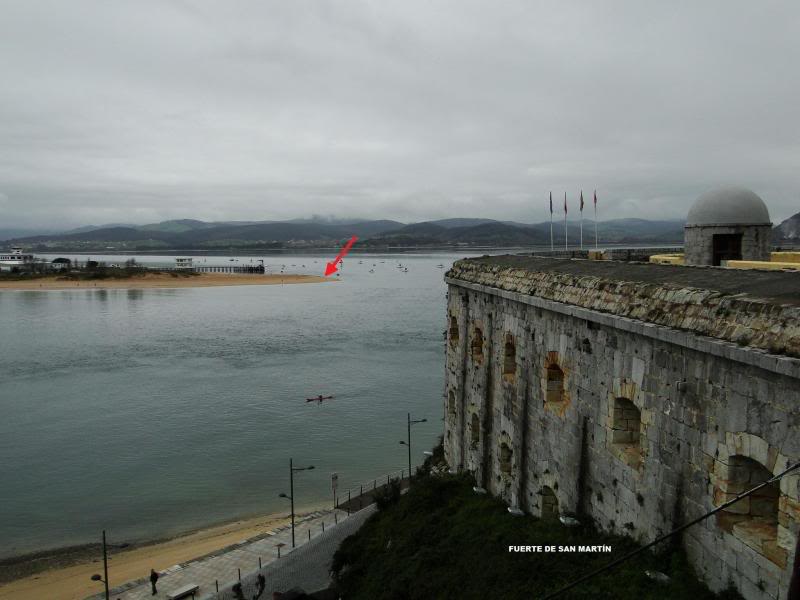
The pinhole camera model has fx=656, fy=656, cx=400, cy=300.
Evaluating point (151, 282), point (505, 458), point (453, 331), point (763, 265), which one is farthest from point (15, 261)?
point (763, 265)

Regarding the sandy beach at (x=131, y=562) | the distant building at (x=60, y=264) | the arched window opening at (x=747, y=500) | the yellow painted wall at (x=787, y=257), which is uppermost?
the yellow painted wall at (x=787, y=257)

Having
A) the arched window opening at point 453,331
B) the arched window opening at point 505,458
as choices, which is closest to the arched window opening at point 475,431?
the arched window opening at point 505,458

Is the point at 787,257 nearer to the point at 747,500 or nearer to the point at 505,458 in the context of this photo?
the point at 505,458

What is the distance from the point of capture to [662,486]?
1025cm

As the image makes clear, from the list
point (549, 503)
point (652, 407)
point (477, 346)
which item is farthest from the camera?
point (477, 346)

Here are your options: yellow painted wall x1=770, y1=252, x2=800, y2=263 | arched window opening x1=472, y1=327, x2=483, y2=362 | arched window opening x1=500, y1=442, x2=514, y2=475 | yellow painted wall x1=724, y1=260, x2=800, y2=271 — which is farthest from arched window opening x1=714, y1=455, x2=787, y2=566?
yellow painted wall x1=770, y1=252, x2=800, y2=263

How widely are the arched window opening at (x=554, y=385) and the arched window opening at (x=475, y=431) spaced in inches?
221

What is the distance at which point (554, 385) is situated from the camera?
1448cm

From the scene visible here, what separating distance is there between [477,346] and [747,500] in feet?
38.0

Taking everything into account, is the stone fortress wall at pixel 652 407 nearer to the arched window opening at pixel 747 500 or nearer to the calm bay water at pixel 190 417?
the arched window opening at pixel 747 500

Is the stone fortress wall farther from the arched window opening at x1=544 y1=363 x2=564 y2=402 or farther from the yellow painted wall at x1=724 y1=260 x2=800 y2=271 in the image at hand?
the yellow painted wall at x1=724 y1=260 x2=800 y2=271

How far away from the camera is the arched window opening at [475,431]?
2009cm

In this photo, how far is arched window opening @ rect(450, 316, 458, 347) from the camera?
22953mm

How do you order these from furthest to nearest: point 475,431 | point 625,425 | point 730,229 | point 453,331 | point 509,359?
point 453,331 → point 475,431 → point 730,229 → point 509,359 → point 625,425
